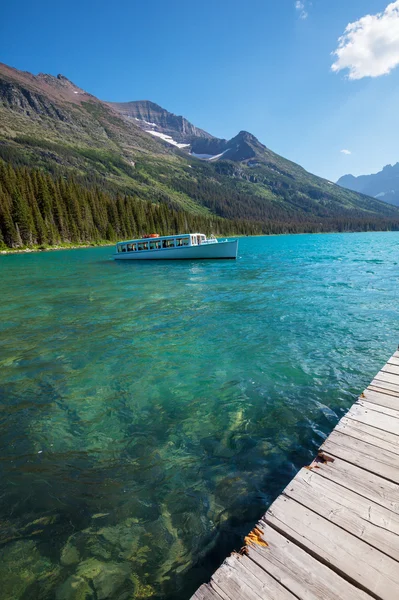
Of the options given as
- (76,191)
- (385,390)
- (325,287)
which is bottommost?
(325,287)

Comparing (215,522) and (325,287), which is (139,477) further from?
(325,287)

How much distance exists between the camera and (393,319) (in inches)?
547

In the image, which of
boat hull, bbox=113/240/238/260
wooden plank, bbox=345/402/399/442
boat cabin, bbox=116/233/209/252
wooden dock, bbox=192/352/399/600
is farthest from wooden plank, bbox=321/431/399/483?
boat cabin, bbox=116/233/209/252

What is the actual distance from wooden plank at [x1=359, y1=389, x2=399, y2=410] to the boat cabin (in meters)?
43.0

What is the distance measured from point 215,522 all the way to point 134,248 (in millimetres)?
53340

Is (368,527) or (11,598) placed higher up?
(368,527)

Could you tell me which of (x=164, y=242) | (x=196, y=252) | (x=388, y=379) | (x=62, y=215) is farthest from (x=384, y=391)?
(x=62, y=215)

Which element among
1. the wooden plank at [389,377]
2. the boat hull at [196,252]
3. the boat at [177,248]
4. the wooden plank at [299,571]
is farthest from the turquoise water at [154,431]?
the boat at [177,248]

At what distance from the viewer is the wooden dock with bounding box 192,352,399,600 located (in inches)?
91.6

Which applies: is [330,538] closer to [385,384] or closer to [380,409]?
[380,409]

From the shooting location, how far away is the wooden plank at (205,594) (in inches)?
89.0

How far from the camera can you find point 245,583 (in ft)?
7.75

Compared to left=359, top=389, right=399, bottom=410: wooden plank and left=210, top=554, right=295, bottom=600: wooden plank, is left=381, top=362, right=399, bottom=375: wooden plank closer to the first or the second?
left=359, top=389, right=399, bottom=410: wooden plank

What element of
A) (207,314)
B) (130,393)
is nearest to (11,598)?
(130,393)
